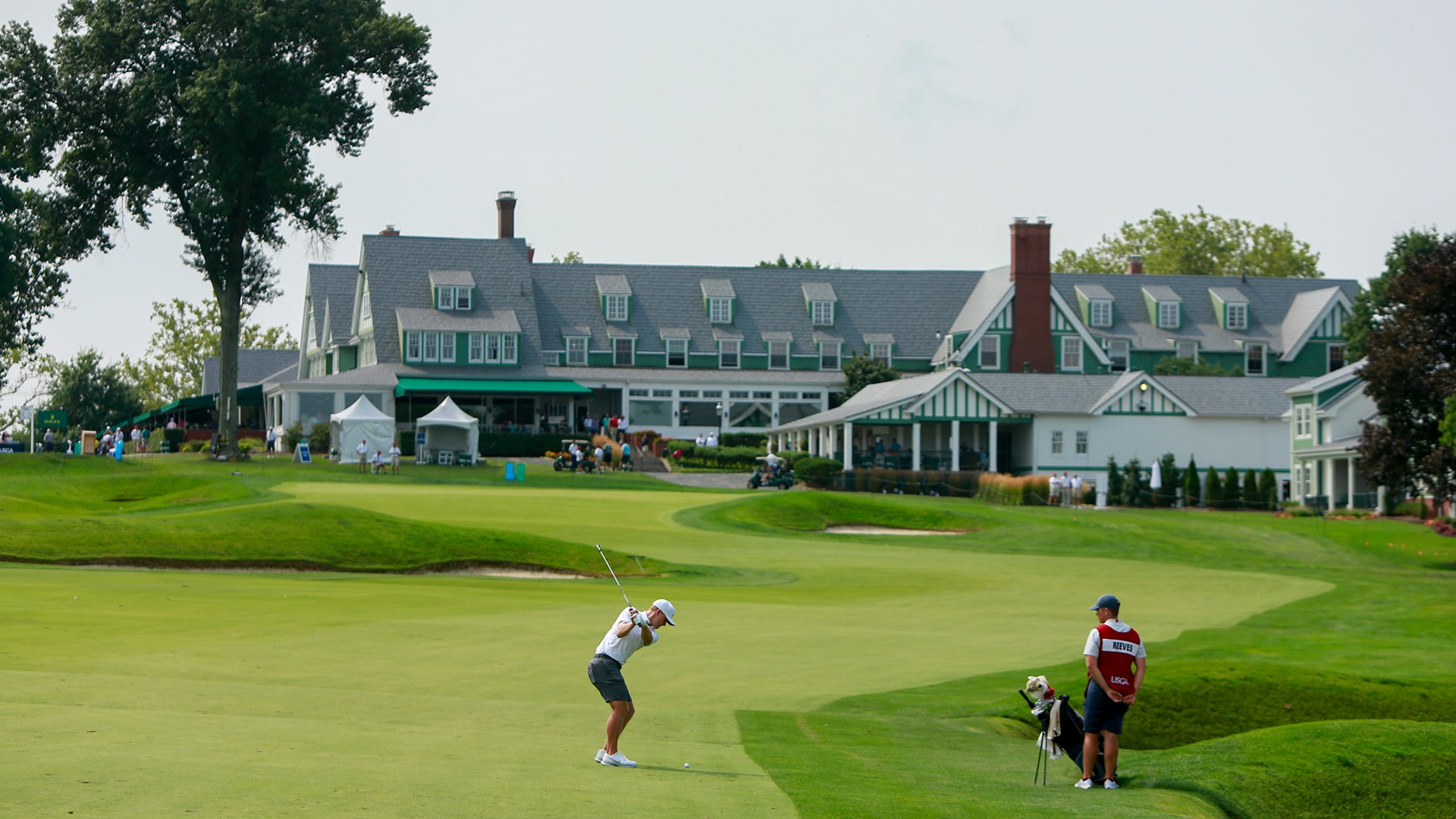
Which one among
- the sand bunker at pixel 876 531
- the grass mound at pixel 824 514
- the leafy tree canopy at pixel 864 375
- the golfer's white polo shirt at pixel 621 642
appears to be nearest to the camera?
the golfer's white polo shirt at pixel 621 642

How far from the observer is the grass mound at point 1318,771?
1427 cm

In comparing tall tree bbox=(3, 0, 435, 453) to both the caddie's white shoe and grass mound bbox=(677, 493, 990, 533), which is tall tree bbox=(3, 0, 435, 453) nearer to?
grass mound bbox=(677, 493, 990, 533)

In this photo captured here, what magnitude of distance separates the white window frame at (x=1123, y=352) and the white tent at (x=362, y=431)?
42.6 metres

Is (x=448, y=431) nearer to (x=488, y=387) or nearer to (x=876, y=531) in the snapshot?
(x=488, y=387)

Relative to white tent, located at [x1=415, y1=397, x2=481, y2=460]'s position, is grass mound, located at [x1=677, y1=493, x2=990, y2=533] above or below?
below

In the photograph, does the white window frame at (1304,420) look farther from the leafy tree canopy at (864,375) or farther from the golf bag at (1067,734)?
the golf bag at (1067,734)

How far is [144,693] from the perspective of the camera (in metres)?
15.9

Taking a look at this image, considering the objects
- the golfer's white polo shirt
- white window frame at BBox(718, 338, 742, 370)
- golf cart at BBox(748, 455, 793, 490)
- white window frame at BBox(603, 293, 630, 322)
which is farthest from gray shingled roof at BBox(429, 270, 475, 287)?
the golfer's white polo shirt

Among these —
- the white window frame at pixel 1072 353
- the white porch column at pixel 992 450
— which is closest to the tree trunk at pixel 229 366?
the white porch column at pixel 992 450

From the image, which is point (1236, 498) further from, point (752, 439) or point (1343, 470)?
point (752, 439)

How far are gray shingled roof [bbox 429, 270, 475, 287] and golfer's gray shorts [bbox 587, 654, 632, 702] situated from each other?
6990 cm

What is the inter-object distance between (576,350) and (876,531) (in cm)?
3636

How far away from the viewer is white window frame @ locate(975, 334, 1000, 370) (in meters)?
83.2

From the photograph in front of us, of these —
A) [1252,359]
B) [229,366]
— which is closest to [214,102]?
[229,366]
